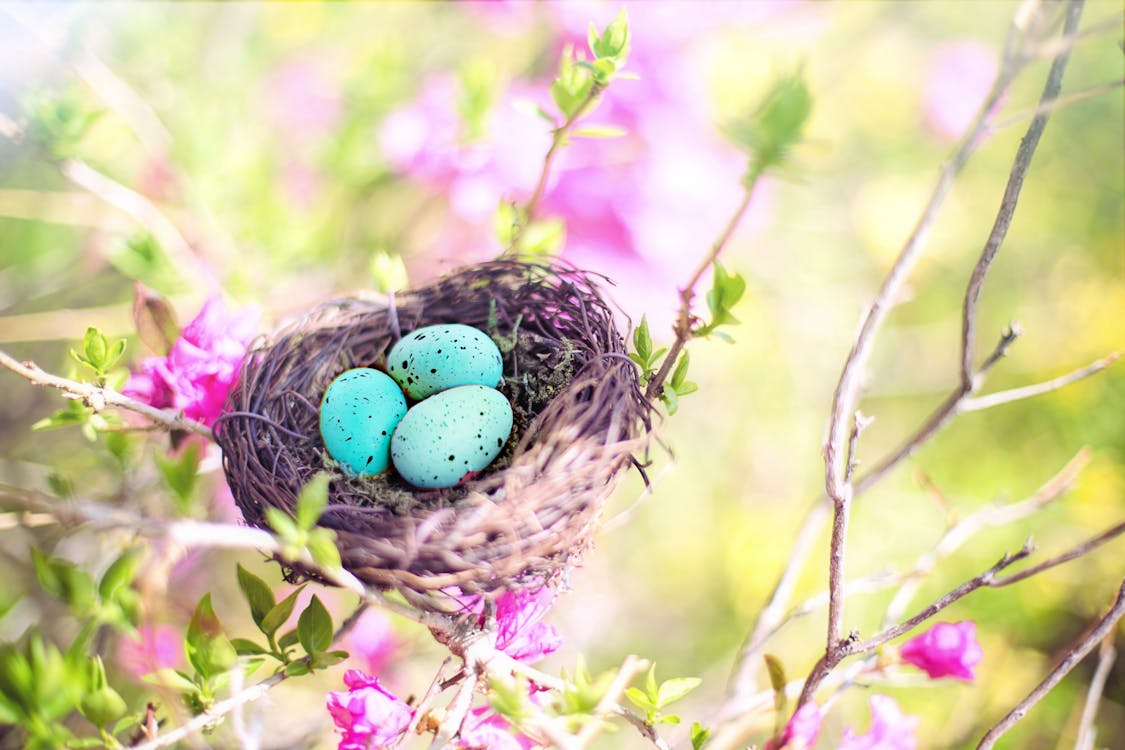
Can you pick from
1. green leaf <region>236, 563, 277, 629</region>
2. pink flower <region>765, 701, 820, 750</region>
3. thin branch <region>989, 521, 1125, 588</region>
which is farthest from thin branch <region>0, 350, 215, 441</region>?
thin branch <region>989, 521, 1125, 588</region>

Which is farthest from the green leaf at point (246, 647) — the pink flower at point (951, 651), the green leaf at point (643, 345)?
the pink flower at point (951, 651)

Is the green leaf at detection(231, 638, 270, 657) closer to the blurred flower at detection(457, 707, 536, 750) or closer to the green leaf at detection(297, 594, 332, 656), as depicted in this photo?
the green leaf at detection(297, 594, 332, 656)

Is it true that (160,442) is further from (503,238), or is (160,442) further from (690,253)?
(690,253)

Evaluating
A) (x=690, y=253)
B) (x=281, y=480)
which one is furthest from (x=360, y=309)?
(x=690, y=253)

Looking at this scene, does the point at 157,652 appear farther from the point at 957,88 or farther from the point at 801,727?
the point at 957,88

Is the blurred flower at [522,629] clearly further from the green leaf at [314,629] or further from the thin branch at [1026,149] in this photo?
the thin branch at [1026,149]

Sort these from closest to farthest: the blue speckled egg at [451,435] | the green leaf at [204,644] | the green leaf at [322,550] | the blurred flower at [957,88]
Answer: the green leaf at [322,550] → the green leaf at [204,644] → the blue speckled egg at [451,435] → the blurred flower at [957,88]

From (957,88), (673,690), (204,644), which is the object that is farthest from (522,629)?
(957,88)
